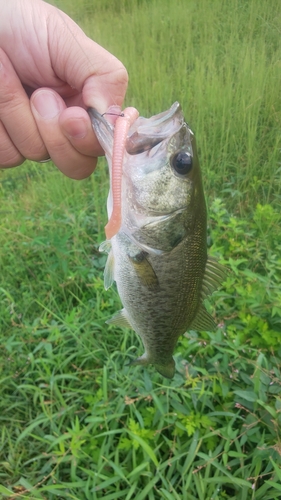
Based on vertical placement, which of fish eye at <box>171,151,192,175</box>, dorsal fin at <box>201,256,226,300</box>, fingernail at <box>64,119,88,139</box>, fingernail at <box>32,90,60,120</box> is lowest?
dorsal fin at <box>201,256,226,300</box>

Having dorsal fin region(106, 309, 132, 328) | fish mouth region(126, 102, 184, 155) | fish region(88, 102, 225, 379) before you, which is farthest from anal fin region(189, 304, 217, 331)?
fish mouth region(126, 102, 184, 155)

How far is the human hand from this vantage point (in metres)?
1.31

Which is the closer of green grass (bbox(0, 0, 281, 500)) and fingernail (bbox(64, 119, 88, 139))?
fingernail (bbox(64, 119, 88, 139))

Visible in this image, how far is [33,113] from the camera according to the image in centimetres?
137

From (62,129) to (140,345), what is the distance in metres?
1.37

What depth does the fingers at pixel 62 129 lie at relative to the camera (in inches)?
51.0

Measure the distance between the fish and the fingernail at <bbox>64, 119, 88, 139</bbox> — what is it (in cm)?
5

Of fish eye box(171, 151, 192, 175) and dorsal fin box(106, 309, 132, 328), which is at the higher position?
fish eye box(171, 151, 192, 175)

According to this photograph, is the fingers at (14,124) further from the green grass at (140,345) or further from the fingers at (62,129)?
the green grass at (140,345)

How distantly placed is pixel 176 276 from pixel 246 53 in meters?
3.22

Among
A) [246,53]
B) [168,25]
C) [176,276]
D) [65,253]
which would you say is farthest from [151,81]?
[176,276]

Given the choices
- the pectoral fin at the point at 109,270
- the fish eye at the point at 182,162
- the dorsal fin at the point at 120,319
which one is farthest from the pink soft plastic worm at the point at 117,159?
the dorsal fin at the point at 120,319

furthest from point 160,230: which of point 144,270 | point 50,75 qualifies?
point 50,75

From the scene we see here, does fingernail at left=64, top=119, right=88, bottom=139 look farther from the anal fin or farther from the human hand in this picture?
the anal fin
